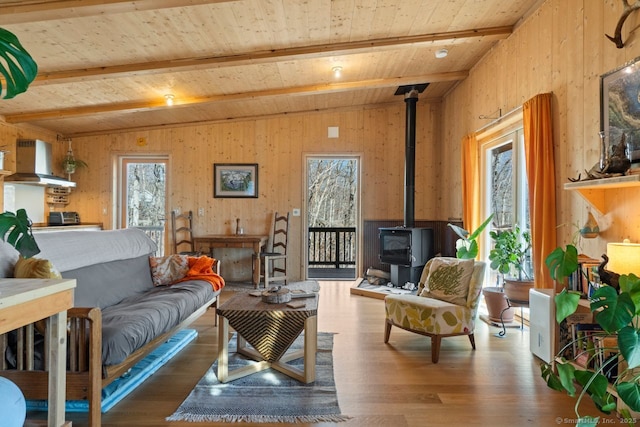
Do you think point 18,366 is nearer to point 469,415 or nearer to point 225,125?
point 469,415

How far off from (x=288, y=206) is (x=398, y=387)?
4.09 meters

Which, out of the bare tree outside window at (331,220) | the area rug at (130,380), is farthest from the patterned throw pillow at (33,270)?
the bare tree outside window at (331,220)

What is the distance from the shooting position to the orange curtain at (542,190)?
307cm

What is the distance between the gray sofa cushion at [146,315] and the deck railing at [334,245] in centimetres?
407

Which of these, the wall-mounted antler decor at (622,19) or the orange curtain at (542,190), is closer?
the wall-mounted antler decor at (622,19)

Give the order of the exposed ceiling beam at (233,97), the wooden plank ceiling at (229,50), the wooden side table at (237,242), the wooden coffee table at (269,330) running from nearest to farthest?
1. the wooden coffee table at (269,330)
2. the wooden plank ceiling at (229,50)
3. the exposed ceiling beam at (233,97)
4. the wooden side table at (237,242)

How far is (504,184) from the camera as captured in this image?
4.29 metres

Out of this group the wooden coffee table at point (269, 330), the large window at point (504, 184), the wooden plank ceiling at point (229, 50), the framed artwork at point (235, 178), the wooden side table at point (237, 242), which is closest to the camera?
the wooden coffee table at point (269, 330)

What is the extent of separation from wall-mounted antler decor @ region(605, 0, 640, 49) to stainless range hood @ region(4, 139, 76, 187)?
6.49 m

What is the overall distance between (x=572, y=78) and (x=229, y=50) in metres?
3.09

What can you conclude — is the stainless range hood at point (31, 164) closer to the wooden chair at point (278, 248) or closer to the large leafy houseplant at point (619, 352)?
the wooden chair at point (278, 248)

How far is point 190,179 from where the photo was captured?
240 inches

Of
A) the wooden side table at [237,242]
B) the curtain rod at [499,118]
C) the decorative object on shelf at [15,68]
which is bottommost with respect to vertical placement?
the wooden side table at [237,242]

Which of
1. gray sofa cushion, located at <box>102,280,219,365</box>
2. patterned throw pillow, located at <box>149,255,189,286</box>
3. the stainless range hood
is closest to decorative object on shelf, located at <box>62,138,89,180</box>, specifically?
the stainless range hood
